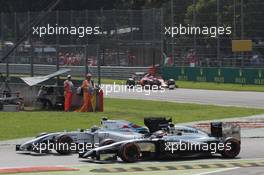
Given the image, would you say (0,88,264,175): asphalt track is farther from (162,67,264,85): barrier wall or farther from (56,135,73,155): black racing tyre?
(162,67,264,85): barrier wall

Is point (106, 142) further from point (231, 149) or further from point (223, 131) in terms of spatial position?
point (231, 149)

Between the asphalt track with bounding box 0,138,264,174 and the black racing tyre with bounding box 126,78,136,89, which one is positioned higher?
the black racing tyre with bounding box 126,78,136,89

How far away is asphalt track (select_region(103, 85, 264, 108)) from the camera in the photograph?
39.1m

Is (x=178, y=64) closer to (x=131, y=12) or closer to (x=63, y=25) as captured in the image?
(x=131, y=12)

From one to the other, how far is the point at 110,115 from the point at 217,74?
23120 millimetres

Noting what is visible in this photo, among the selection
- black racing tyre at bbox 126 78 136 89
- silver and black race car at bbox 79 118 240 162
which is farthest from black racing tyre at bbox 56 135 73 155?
black racing tyre at bbox 126 78 136 89

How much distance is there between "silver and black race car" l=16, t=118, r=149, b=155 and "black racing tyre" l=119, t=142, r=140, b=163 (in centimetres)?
98

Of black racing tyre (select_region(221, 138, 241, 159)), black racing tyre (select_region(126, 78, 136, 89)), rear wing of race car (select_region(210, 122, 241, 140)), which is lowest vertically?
black racing tyre (select_region(221, 138, 241, 159))

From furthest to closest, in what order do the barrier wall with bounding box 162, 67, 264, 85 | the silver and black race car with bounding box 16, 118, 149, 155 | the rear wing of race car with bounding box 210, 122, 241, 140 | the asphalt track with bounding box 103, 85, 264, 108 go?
the barrier wall with bounding box 162, 67, 264, 85, the asphalt track with bounding box 103, 85, 264, 108, the rear wing of race car with bounding box 210, 122, 241, 140, the silver and black race car with bounding box 16, 118, 149, 155

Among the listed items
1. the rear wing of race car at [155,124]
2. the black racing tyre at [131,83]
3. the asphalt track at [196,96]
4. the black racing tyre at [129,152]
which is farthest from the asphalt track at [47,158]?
the black racing tyre at [131,83]

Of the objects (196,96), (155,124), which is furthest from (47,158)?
(196,96)

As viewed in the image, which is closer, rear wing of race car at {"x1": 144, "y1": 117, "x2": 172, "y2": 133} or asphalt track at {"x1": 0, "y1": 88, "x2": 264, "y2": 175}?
asphalt track at {"x1": 0, "y1": 88, "x2": 264, "y2": 175}

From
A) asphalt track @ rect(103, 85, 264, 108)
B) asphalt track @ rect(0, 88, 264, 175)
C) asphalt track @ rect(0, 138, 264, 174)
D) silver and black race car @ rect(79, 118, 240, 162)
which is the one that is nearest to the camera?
asphalt track @ rect(0, 88, 264, 175)

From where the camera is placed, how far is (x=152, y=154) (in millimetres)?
18766
